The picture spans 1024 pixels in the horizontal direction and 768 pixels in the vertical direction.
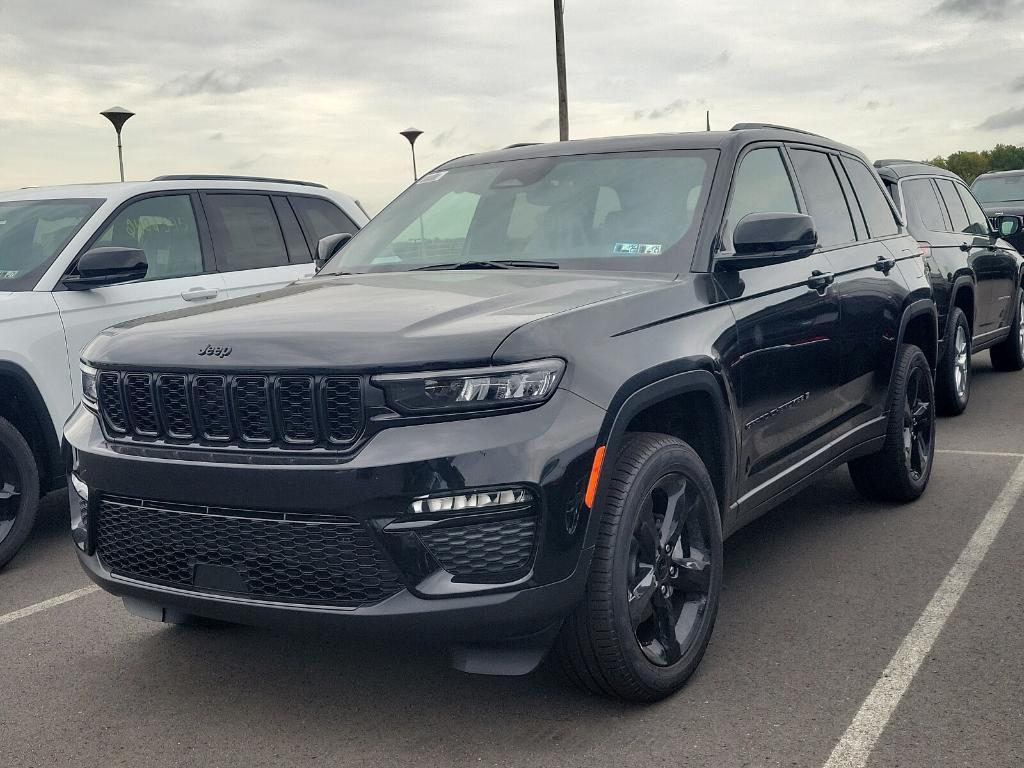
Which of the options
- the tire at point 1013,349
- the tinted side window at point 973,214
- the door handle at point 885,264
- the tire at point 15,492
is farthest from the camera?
the tire at point 1013,349

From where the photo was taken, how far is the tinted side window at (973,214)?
10367 mm

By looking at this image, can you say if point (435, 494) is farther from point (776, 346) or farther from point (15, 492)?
point (15, 492)

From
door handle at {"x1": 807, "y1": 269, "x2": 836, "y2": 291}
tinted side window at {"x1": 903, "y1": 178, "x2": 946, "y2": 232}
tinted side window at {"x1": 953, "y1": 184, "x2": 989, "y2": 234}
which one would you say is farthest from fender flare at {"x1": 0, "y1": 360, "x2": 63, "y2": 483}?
tinted side window at {"x1": 953, "y1": 184, "x2": 989, "y2": 234}

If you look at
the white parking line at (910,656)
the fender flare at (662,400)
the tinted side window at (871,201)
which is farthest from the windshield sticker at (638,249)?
the tinted side window at (871,201)

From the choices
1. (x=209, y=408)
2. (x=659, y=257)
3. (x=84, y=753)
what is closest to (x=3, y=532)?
(x=84, y=753)

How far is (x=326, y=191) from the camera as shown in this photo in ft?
28.0

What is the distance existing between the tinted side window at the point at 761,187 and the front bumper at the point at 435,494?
163 cm

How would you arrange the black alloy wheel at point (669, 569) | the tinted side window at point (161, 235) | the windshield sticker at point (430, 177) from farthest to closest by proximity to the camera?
the tinted side window at point (161, 235), the windshield sticker at point (430, 177), the black alloy wheel at point (669, 569)

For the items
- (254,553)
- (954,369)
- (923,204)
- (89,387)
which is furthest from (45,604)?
(923,204)

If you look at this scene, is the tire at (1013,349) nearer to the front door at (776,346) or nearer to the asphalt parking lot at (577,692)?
the asphalt parking lot at (577,692)

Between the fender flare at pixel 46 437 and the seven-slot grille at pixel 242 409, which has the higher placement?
the seven-slot grille at pixel 242 409

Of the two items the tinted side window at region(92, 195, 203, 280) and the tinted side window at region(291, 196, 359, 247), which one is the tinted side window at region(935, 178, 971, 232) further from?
the tinted side window at region(92, 195, 203, 280)

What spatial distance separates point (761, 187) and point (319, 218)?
→ 13.8 ft

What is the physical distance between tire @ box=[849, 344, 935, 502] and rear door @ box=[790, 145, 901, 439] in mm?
126
